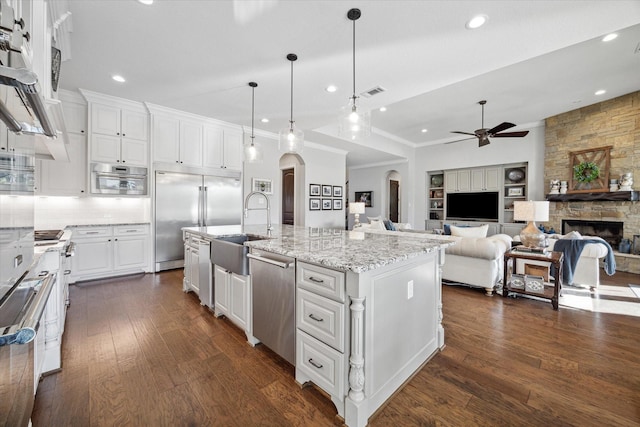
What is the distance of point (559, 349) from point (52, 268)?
3.81 m

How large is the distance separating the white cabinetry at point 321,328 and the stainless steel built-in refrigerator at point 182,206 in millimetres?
3756

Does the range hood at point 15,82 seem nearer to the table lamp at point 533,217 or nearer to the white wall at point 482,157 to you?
the table lamp at point 533,217

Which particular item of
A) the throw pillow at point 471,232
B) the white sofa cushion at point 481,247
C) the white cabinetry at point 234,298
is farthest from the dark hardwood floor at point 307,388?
the throw pillow at point 471,232

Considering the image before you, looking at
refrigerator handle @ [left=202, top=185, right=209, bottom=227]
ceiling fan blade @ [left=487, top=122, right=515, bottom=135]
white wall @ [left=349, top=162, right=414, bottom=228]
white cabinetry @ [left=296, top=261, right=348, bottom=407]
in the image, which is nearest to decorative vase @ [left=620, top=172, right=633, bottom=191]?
ceiling fan blade @ [left=487, top=122, right=515, bottom=135]

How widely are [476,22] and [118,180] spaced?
5072 millimetres

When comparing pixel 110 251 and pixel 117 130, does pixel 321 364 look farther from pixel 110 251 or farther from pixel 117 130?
pixel 117 130

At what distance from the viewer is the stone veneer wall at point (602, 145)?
4906 mm

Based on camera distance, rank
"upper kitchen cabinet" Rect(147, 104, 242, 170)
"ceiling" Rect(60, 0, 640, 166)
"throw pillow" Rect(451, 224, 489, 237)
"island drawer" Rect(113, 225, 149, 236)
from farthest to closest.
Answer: "upper kitchen cabinet" Rect(147, 104, 242, 170) → "island drawer" Rect(113, 225, 149, 236) → "throw pillow" Rect(451, 224, 489, 237) → "ceiling" Rect(60, 0, 640, 166)

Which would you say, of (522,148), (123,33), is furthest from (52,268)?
(522,148)

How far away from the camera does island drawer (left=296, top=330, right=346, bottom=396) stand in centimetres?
140

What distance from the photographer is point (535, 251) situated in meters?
3.30

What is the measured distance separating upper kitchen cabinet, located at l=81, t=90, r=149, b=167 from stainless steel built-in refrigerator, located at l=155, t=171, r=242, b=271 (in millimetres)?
485

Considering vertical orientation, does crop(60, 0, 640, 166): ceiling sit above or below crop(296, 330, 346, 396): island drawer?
above

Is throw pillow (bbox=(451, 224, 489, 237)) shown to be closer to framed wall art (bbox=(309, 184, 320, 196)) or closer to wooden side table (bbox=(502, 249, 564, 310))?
wooden side table (bbox=(502, 249, 564, 310))
